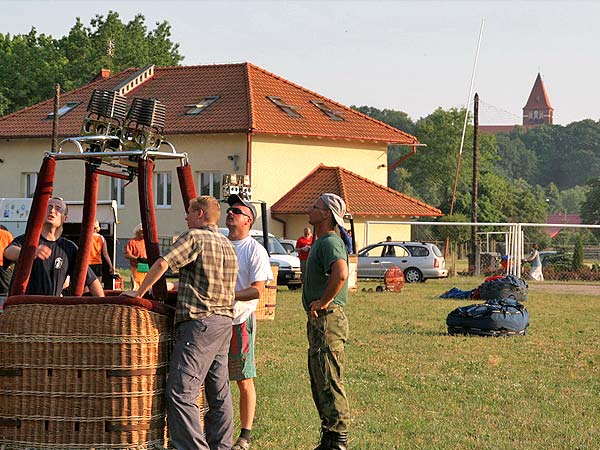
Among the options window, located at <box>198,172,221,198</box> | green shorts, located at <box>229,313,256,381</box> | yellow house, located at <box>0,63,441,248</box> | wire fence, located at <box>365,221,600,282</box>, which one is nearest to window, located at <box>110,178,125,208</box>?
yellow house, located at <box>0,63,441,248</box>

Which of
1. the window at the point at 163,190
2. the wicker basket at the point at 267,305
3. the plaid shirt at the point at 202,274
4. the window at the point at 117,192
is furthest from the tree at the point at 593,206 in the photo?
the plaid shirt at the point at 202,274

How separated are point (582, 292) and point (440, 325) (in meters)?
16.1

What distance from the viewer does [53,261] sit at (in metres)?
8.68

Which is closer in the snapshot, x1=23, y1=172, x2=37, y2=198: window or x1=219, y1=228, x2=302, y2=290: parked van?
x1=219, y1=228, x2=302, y2=290: parked van

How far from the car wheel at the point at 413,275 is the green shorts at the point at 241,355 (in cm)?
3061

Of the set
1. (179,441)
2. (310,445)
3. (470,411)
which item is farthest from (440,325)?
(179,441)

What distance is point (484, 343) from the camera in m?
18.0

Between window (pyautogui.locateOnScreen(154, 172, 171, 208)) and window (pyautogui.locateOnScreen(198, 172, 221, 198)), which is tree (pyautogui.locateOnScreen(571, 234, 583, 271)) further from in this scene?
window (pyautogui.locateOnScreen(154, 172, 171, 208))

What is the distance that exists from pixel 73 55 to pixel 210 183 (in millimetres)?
30077

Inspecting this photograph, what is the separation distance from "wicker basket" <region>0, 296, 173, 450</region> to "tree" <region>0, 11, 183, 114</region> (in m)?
59.1

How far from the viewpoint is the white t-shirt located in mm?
9141

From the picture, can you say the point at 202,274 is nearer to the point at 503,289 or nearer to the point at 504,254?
the point at 503,289

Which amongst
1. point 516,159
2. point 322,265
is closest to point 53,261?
point 322,265

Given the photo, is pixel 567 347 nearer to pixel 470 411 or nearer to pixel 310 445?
pixel 470 411
